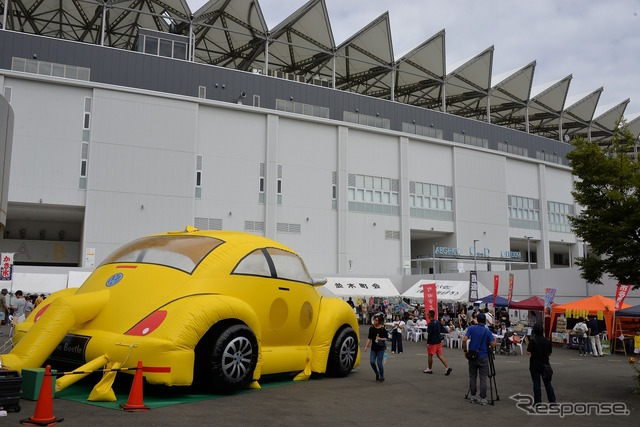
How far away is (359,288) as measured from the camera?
99.2 feet

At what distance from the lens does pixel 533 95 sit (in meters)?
58.1

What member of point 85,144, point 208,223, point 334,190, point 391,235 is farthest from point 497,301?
point 85,144

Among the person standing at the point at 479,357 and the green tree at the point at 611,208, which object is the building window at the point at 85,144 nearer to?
the green tree at the point at 611,208

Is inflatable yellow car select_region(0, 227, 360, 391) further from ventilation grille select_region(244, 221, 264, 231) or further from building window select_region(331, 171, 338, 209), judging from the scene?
building window select_region(331, 171, 338, 209)

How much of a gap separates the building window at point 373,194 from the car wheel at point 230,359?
37027mm

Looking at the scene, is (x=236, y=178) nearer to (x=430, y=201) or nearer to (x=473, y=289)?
(x=430, y=201)

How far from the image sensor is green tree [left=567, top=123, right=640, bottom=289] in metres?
11.6

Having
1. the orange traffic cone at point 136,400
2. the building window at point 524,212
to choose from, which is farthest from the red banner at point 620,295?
the building window at point 524,212

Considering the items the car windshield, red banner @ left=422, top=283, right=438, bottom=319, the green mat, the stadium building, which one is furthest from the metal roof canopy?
the green mat

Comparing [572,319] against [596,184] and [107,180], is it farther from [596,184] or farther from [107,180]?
[107,180]

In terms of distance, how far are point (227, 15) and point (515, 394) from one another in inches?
1559

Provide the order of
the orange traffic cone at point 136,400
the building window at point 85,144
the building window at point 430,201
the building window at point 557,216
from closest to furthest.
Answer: the orange traffic cone at point 136,400
the building window at point 85,144
the building window at point 430,201
the building window at point 557,216

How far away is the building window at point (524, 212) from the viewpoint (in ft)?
180

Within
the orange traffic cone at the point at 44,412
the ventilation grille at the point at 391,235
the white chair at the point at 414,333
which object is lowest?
the white chair at the point at 414,333
